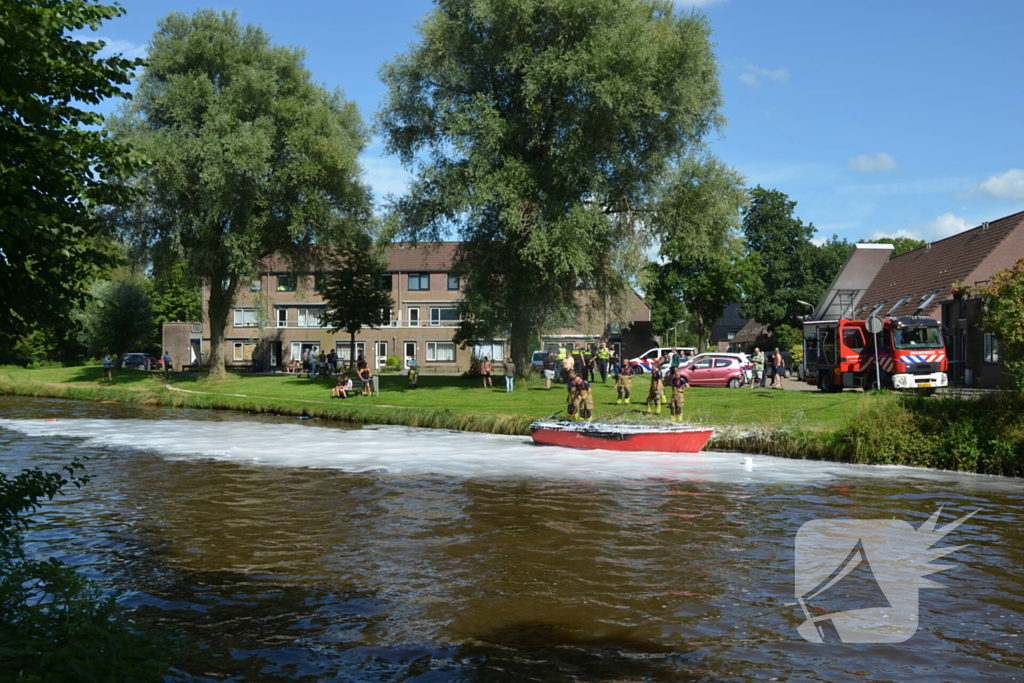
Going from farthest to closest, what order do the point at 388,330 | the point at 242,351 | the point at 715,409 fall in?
the point at 242,351, the point at 388,330, the point at 715,409

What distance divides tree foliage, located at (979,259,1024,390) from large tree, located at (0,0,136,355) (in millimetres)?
17355

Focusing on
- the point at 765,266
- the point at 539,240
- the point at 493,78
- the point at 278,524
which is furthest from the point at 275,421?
the point at 765,266

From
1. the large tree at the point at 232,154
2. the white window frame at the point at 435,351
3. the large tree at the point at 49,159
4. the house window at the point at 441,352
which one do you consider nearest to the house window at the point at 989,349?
the large tree at the point at 232,154

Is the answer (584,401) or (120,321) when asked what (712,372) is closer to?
(584,401)

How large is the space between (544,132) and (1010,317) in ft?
68.6

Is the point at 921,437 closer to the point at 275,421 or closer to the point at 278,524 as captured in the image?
the point at 278,524

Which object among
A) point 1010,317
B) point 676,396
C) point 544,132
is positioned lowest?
point 676,396

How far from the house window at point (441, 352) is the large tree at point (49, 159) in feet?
216

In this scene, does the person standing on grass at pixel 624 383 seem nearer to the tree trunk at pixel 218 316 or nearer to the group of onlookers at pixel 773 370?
the group of onlookers at pixel 773 370

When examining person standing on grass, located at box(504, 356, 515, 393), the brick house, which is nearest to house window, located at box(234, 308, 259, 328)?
person standing on grass, located at box(504, 356, 515, 393)

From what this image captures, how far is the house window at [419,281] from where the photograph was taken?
76625mm

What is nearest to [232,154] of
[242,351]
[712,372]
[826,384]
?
[712,372]

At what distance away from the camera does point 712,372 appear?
42.1m
